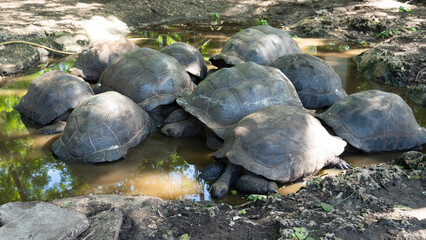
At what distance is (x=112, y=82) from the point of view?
21.4 ft

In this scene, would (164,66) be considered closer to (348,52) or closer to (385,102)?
(385,102)

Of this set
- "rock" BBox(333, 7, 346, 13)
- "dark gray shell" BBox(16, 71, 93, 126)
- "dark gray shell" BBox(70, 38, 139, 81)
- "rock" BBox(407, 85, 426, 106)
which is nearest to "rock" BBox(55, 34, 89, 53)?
"dark gray shell" BBox(70, 38, 139, 81)

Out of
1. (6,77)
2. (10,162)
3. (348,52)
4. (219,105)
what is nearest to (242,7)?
(348,52)

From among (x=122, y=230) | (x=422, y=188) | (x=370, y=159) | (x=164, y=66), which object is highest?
(x=164, y=66)

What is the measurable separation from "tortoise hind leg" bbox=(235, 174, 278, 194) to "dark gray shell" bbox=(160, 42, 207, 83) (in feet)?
11.0

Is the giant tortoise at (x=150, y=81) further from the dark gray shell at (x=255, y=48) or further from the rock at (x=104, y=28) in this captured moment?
the rock at (x=104, y=28)

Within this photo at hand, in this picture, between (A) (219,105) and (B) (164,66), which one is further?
(B) (164,66)

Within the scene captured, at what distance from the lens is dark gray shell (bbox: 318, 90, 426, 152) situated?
5.27 metres

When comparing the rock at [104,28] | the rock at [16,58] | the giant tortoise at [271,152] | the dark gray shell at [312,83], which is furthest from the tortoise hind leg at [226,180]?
the rock at [104,28]

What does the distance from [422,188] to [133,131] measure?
3734 mm

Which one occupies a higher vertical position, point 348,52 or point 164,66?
point 164,66

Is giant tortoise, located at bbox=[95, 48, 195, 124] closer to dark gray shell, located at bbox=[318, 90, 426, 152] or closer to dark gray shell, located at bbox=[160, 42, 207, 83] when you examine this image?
dark gray shell, located at bbox=[160, 42, 207, 83]

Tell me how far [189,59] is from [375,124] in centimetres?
366

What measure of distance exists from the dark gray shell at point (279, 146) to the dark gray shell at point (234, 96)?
2.14ft
